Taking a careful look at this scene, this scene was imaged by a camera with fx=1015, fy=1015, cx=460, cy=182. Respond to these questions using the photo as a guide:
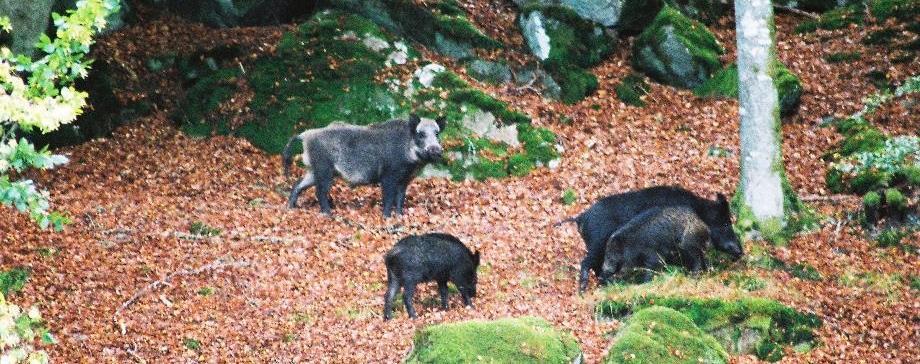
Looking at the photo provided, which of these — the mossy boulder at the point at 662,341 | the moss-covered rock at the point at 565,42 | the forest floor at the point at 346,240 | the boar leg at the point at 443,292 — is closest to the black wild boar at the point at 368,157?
the forest floor at the point at 346,240

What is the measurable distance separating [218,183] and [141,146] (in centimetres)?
249

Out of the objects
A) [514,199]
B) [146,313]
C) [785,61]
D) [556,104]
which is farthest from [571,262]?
[785,61]

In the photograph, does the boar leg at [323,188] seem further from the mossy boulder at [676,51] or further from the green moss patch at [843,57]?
the green moss patch at [843,57]

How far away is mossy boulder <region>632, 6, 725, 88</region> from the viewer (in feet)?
74.4

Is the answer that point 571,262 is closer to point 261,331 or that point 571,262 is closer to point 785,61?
point 261,331

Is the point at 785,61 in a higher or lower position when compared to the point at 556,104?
higher

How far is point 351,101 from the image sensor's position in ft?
64.7

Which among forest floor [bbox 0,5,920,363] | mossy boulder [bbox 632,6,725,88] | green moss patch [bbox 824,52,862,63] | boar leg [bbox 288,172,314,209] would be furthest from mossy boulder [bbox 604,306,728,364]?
green moss patch [bbox 824,52,862,63]

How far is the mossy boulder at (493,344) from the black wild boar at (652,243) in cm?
289

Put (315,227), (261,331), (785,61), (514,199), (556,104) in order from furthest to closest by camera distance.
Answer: (785,61) < (556,104) < (514,199) < (315,227) < (261,331)

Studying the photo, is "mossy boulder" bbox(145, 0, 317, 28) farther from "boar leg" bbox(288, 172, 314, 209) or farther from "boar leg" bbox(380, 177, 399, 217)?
"boar leg" bbox(380, 177, 399, 217)

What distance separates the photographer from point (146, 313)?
11.5 meters

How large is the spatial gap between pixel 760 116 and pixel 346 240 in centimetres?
598

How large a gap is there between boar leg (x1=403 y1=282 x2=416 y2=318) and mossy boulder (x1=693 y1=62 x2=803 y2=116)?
37.3 feet
